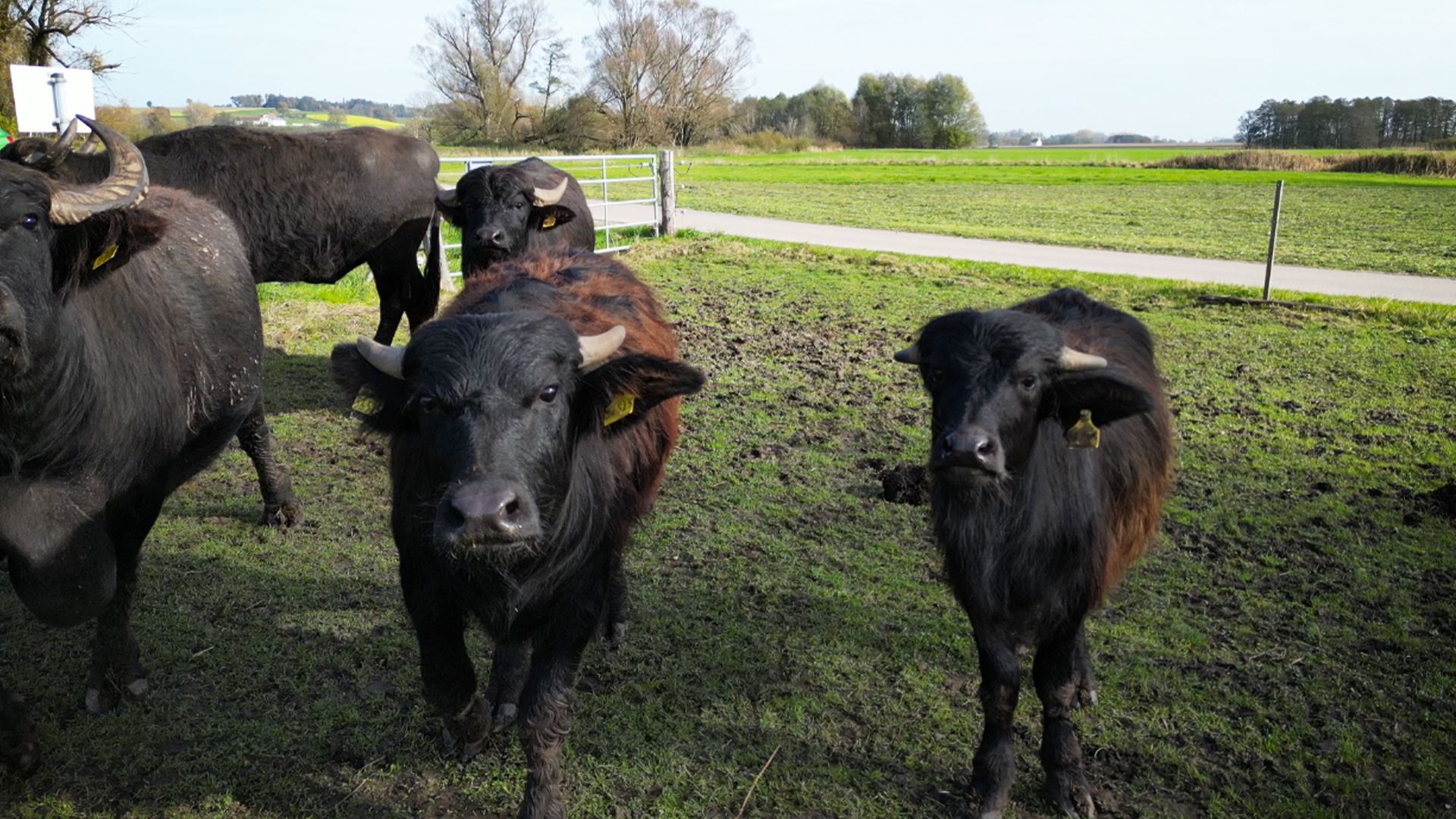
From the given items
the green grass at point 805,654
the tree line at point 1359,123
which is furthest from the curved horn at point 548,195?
the tree line at point 1359,123

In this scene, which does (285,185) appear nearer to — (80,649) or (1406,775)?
(80,649)

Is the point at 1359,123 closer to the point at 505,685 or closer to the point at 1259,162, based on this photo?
the point at 1259,162

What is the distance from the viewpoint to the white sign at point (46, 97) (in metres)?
9.46

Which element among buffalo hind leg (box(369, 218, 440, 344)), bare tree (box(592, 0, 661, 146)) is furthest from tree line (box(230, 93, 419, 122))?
buffalo hind leg (box(369, 218, 440, 344))

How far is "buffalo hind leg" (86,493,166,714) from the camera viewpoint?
12.1 feet

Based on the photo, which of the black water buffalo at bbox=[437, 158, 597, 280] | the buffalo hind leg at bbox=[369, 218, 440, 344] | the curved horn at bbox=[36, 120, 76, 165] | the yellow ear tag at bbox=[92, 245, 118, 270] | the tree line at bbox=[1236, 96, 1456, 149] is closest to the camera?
the yellow ear tag at bbox=[92, 245, 118, 270]

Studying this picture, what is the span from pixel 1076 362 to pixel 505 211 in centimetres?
564

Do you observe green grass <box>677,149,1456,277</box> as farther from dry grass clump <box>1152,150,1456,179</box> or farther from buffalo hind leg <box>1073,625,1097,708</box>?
buffalo hind leg <box>1073,625,1097,708</box>

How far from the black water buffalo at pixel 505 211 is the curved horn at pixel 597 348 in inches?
182

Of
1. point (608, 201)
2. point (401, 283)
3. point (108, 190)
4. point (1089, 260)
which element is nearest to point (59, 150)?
point (108, 190)

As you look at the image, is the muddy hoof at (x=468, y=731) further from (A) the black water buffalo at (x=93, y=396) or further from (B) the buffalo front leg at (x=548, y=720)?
(A) the black water buffalo at (x=93, y=396)

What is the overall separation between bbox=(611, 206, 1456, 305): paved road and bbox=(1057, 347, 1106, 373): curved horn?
10.6 m

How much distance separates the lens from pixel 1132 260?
590 inches

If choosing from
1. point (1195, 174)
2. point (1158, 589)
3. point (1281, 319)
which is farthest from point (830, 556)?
point (1195, 174)
